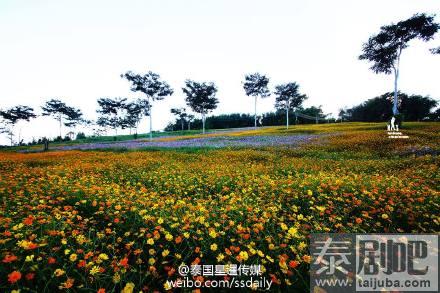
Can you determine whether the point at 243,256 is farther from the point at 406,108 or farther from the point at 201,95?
the point at 406,108

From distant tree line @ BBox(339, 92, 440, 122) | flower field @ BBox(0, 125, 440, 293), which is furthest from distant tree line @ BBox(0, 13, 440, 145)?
flower field @ BBox(0, 125, 440, 293)

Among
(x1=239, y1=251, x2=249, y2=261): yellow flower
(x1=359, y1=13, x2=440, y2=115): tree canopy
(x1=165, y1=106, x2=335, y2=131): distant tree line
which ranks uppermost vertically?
(x1=359, y1=13, x2=440, y2=115): tree canopy

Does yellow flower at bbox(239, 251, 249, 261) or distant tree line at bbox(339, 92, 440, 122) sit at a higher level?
distant tree line at bbox(339, 92, 440, 122)

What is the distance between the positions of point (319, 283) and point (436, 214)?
366cm

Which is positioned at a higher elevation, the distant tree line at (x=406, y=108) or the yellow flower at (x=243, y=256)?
the distant tree line at (x=406, y=108)

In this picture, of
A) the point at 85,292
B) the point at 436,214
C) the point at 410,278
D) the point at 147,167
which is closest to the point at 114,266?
the point at 85,292

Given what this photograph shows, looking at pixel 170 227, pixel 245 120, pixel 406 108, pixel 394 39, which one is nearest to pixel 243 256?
pixel 170 227

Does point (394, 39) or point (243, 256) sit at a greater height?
point (394, 39)

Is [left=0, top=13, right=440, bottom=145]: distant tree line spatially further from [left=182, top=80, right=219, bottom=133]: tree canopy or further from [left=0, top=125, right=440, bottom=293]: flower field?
[left=0, top=125, right=440, bottom=293]: flower field

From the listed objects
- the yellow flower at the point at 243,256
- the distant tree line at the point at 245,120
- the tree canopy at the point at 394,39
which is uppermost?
the tree canopy at the point at 394,39

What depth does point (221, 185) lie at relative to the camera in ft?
23.2

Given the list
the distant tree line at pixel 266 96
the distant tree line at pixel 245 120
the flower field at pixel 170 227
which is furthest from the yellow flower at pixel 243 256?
the distant tree line at pixel 245 120

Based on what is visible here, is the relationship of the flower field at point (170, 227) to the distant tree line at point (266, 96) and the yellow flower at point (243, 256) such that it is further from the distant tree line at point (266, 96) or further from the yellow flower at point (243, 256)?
the distant tree line at point (266, 96)

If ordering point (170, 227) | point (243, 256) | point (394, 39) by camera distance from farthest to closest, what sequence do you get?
point (394, 39)
point (170, 227)
point (243, 256)
